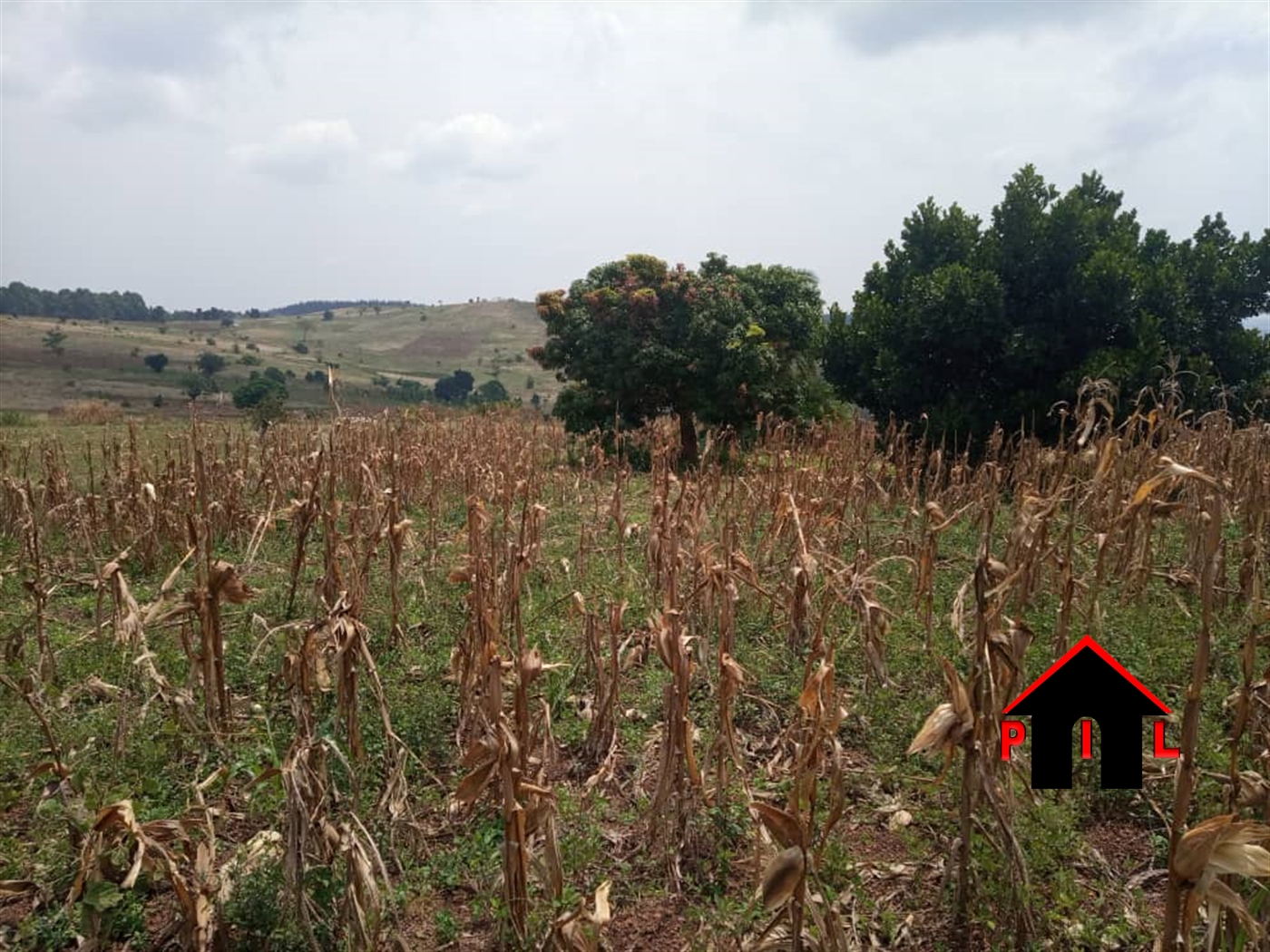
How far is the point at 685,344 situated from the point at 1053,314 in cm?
445

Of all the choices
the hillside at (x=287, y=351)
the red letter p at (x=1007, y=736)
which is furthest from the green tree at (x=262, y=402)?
the red letter p at (x=1007, y=736)

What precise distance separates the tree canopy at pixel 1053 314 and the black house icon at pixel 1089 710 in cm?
746

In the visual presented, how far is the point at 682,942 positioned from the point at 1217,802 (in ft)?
6.68

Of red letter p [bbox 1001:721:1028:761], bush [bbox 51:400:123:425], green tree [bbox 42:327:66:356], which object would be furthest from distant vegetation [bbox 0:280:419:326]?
red letter p [bbox 1001:721:1028:761]

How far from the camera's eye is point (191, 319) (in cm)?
8375

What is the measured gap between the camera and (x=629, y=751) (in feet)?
11.4

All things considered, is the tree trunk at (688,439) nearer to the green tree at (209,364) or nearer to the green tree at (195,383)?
the green tree at (195,383)

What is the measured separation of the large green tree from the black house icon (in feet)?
29.1

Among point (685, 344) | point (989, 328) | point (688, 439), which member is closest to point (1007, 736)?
point (989, 328)

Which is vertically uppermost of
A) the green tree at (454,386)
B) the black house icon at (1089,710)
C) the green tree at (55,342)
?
the green tree at (55,342)

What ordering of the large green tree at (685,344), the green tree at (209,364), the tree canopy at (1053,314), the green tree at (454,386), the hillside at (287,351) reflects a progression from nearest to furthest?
the tree canopy at (1053,314) < the large green tree at (685,344) < the hillside at (287,351) < the green tree at (209,364) < the green tree at (454,386)

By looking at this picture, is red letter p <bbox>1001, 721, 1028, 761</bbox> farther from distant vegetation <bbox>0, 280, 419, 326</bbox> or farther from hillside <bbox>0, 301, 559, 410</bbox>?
distant vegetation <bbox>0, 280, 419, 326</bbox>

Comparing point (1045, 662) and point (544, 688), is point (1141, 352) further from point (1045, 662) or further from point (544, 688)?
point (544, 688)

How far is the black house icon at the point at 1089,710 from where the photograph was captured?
1.60 metres
